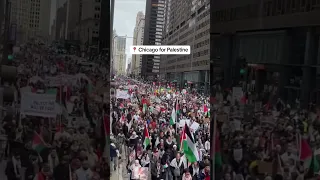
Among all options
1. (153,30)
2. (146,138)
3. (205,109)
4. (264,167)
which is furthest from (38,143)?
(205,109)

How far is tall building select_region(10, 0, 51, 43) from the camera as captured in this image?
6.24 meters

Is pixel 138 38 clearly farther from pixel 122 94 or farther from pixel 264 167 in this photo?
pixel 264 167

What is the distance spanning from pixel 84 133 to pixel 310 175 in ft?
10.9

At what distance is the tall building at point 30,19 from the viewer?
6.24 meters

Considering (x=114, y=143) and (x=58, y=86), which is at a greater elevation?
(x=58, y=86)

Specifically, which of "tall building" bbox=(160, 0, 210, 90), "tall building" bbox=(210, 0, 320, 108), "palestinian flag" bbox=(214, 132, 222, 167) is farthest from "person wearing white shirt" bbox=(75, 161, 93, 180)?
"tall building" bbox=(160, 0, 210, 90)

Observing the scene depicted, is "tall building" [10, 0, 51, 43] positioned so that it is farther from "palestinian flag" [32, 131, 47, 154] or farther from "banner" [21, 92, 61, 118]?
"palestinian flag" [32, 131, 47, 154]

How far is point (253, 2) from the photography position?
641 cm

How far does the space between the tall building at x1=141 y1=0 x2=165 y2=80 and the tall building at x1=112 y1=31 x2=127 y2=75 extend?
0.43m

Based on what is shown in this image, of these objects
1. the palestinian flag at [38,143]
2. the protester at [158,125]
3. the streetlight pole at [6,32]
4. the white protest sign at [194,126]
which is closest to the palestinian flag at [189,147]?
the protester at [158,125]

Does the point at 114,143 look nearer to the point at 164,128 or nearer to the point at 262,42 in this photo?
the point at 164,128

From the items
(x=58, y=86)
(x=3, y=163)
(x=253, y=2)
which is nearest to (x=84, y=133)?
(x=58, y=86)

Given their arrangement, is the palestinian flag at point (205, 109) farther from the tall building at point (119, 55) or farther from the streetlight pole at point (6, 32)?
the streetlight pole at point (6, 32)

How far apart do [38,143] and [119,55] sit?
91.1 inches
